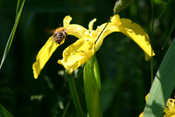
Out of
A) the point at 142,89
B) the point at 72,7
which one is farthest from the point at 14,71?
the point at 142,89

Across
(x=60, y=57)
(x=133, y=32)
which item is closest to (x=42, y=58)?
(x=133, y=32)

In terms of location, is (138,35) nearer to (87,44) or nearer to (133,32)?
(133,32)

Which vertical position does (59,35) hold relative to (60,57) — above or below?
above

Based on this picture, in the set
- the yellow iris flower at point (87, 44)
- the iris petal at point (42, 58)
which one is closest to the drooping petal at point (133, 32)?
the yellow iris flower at point (87, 44)

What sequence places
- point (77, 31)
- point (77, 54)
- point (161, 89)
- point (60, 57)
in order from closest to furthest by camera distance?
point (161, 89) < point (77, 54) < point (77, 31) < point (60, 57)

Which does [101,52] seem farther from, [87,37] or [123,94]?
[87,37]
